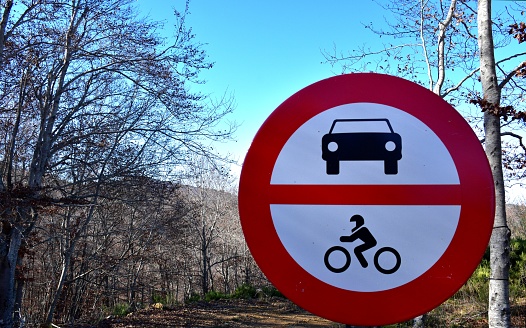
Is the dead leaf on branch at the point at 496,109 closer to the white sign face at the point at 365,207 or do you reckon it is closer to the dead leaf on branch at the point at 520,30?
the dead leaf on branch at the point at 520,30

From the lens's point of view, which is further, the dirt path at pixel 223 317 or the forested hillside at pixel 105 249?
the forested hillside at pixel 105 249

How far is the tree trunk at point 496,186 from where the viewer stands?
429 centimetres

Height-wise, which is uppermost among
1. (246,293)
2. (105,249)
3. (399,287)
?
(399,287)

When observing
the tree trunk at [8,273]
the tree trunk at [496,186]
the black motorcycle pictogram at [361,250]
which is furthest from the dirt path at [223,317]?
the black motorcycle pictogram at [361,250]

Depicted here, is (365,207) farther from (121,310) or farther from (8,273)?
(121,310)

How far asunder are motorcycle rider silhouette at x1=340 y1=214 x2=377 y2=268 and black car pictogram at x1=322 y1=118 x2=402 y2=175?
0.52 ft

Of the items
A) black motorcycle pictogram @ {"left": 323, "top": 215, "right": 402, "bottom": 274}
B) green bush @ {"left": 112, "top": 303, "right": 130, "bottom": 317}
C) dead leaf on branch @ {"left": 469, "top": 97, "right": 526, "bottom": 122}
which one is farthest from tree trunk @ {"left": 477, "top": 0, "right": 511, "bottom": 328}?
green bush @ {"left": 112, "top": 303, "right": 130, "bottom": 317}

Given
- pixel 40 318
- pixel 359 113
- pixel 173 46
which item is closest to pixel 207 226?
pixel 40 318

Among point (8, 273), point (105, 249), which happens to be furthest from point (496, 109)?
point (105, 249)

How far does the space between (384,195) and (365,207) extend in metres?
0.07

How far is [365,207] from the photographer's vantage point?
4.52 ft

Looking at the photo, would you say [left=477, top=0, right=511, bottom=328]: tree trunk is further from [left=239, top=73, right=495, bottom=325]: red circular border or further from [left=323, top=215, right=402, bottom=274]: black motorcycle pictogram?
[left=323, top=215, right=402, bottom=274]: black motorcycle pictogram

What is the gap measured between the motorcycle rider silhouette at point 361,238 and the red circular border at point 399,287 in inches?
4.2

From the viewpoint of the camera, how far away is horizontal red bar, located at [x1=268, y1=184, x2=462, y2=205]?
1.37m
